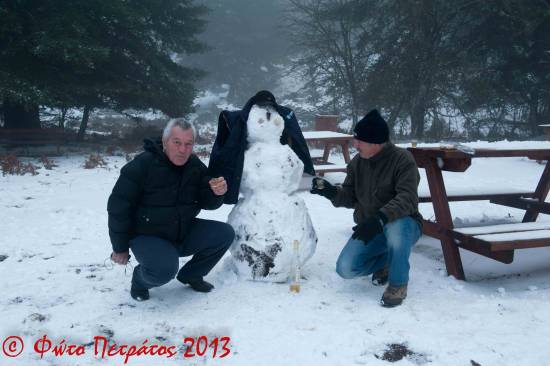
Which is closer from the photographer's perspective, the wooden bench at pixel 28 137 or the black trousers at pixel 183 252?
the black trousers at pixel 183 252

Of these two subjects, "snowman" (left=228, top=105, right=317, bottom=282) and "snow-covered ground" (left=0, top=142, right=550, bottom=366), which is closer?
"snow-covered ground" (left=0, top=142, right=550, bottom=366)

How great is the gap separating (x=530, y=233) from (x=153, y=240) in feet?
9.23

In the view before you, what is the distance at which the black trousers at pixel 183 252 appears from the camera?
281 cm

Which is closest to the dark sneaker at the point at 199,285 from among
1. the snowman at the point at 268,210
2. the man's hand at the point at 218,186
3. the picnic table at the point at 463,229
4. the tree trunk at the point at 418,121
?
the snowman at the point at 268,210

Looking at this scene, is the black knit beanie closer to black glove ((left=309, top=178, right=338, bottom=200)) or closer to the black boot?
black glove ((left=309, top=178, right=338, bottom=200))

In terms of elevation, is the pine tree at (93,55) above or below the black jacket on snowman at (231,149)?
above

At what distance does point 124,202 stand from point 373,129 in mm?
1797

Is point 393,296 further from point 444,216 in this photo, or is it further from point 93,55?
point 93,55

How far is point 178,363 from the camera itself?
2289 millimetres

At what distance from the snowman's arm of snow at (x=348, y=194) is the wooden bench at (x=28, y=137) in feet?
28.9

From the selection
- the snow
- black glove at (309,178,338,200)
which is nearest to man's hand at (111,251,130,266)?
black glove at (309,178,338,200)

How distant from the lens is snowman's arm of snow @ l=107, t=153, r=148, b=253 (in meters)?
2.79

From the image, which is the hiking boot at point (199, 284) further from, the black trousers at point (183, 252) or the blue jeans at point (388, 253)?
the blue jeans at point (388, 253)

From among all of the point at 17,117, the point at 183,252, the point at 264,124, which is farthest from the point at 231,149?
the point at 17,117
